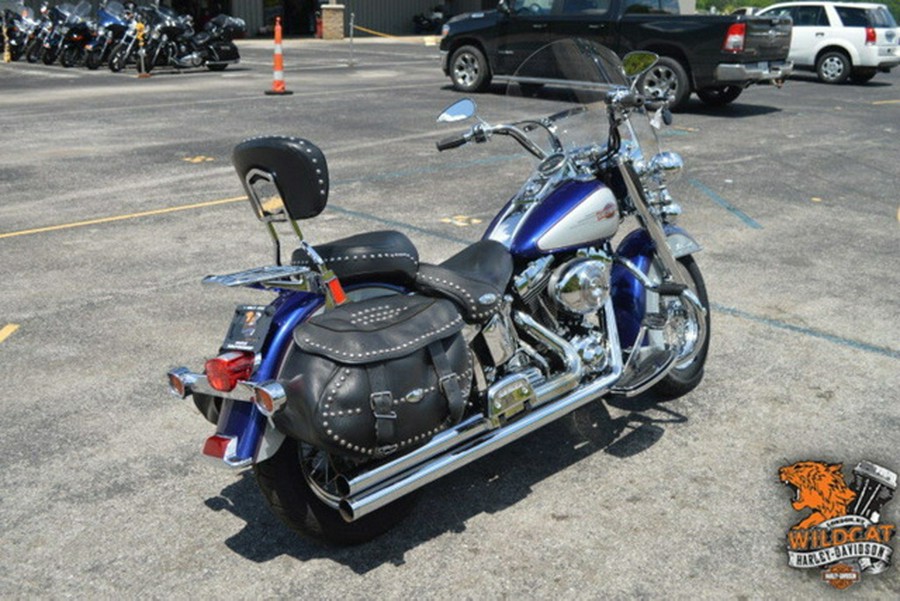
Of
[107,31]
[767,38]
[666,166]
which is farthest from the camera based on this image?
[107,31]

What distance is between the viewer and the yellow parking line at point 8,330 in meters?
5.68

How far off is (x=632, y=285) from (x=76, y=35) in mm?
19705

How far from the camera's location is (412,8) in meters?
37.8

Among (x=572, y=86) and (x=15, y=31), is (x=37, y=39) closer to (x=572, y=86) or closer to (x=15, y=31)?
(x=15, y=31)

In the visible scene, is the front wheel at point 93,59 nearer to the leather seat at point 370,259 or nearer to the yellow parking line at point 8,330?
the yellow parking line at point 8,330

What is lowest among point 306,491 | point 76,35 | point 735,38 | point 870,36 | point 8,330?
point 8,330

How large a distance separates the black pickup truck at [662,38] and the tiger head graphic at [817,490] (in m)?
11.0

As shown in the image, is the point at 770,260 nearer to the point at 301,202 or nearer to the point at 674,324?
the point at 674,324

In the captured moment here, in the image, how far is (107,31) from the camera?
68.8 ft

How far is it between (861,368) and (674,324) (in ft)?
4.27

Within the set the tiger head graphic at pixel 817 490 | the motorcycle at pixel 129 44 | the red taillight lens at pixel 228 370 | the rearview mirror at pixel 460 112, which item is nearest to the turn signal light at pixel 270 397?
the red taillight lens at pixel 228 370

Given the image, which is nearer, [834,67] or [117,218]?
[117,218]

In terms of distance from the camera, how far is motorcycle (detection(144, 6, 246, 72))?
20578 millimetres

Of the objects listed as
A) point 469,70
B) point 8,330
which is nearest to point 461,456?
point 8,330
